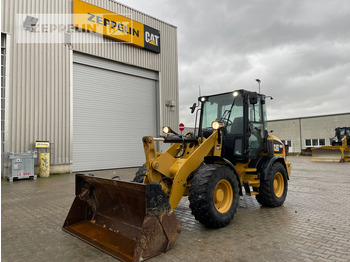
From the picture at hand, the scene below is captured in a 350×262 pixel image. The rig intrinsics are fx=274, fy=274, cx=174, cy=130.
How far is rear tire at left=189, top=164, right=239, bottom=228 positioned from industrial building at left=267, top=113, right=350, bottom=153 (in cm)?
3196

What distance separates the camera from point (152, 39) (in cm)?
1689

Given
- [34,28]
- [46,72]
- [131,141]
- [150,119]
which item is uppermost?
[34,28]

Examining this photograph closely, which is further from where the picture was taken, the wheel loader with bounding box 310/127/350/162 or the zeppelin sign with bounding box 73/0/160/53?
the wheel loader with bounding box 310/127/350/162

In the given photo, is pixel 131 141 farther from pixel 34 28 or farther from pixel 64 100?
pixel 34 28

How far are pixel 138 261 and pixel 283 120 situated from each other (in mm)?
38299

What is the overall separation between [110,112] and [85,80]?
2165mm

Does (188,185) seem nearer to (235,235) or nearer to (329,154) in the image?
(235,235)

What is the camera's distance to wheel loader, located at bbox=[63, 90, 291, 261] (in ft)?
11.9

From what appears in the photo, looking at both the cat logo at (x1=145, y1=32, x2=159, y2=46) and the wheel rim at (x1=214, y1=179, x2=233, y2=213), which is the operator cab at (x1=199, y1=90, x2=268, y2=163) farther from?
the cat logo at (x1=145, y1=32, x2=159, y2=46)

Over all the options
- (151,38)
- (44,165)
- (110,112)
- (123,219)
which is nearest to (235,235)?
(123,219)

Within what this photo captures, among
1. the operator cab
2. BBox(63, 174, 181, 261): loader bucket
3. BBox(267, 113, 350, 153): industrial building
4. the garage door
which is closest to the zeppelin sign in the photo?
the garage door

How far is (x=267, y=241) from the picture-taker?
3980 mm

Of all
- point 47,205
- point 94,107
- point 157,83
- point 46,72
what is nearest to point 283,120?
point 157,83

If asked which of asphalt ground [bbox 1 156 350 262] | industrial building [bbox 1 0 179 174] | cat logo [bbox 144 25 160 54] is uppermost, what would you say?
cat logo [bbox 144 25 160 54]
